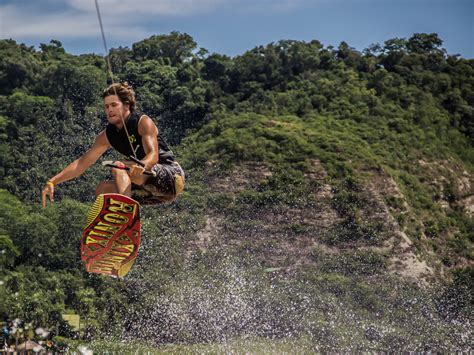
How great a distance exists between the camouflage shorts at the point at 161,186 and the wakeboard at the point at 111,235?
0.44m

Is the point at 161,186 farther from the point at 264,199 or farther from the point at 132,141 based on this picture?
the point at 264,199

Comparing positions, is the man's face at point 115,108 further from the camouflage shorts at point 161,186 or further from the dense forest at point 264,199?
the dense forest at point 264,199

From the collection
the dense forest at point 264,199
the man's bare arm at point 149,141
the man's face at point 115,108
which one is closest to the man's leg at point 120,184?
the man's bare arm at point 149,141

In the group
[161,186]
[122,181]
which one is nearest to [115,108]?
[122,181]

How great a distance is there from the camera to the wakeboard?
38.5 feet

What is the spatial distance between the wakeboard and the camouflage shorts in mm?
440

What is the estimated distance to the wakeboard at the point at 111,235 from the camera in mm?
11742

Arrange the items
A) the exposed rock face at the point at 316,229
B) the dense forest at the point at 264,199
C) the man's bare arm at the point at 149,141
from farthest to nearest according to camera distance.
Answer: the exposed rock face at the point at 316,229
the dense forest at the point at 264,199
the man's bare arm at the point at 149,141

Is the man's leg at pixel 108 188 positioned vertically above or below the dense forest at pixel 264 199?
above

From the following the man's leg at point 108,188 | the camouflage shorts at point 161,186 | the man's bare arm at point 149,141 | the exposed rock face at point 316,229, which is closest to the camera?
the man's bare arm at point 149,141

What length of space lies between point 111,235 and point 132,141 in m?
1.14

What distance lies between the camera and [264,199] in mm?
44969

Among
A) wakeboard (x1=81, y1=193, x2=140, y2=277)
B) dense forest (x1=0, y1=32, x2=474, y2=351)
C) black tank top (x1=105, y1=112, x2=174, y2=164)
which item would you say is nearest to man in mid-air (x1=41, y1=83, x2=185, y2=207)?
black tank top (x1=105, y1=112, x2=174, y2=164)

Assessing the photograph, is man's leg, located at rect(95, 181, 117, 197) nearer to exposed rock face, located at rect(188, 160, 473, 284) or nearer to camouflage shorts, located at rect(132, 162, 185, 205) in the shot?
camouflage shorts, located at rect(132, 162, 185, 205)
